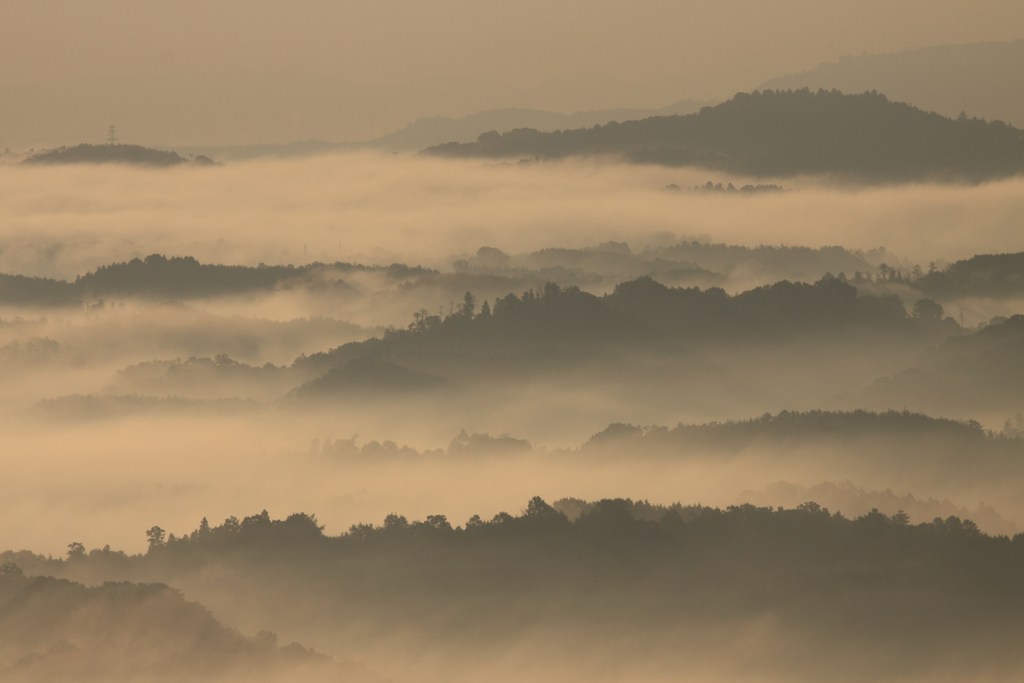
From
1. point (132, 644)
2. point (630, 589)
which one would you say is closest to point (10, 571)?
point (132, 644)

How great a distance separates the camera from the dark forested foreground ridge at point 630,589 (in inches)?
5851

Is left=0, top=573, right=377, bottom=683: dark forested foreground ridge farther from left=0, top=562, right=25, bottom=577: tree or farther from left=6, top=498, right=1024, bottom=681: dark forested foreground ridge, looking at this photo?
left=0, top=562, right=25, bottom=577: tree

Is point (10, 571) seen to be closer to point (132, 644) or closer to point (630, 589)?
point (132, 644)

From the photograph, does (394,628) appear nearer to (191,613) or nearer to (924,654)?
(191,613)

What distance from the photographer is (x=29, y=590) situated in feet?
510

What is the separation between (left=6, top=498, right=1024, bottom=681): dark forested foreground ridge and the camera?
149 meters

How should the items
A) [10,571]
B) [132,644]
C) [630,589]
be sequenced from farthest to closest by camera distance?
[10,571] < [630,589] < [132,644]

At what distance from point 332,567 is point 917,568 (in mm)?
46703

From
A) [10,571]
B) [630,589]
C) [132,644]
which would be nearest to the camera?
[132,644]

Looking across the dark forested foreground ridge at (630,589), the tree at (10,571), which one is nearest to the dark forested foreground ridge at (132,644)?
the dark forested foreground ridge at (630,589)

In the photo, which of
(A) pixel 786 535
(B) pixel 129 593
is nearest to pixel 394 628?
(B) pixel 129 593

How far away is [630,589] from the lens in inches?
6545

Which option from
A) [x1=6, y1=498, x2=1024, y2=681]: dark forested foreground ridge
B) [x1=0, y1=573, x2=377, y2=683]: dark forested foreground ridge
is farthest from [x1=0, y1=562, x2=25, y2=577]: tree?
[x1=0, y1=573, x2=377, y2=683]: dark forested foreground ridge

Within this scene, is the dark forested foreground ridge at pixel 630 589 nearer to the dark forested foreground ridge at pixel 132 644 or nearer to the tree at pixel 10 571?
the tree at pixel 10 571
